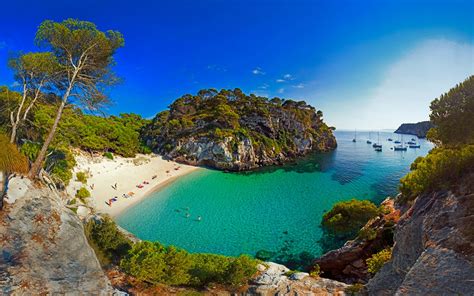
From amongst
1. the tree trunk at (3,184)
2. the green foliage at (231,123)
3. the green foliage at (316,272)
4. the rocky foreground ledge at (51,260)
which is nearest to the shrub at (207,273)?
the rocky foreground ledge at (51,260)

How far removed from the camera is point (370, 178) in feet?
113

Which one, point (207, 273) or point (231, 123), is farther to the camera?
point (231, 123)

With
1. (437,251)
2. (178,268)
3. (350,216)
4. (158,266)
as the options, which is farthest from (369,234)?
(158,266)

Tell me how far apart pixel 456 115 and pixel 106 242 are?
607 inches

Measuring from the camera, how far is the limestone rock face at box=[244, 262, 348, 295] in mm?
A: 7914

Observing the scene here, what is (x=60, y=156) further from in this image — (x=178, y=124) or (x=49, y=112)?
(x=178, y=124)

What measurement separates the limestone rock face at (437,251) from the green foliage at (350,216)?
25.6 feet

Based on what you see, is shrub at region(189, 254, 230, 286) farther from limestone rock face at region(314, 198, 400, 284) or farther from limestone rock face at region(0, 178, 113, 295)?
limestone rock face at region(314, 198, 400, 284)

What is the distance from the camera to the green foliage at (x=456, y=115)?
712cm

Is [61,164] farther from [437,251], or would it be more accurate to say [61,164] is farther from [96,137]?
[437,251]

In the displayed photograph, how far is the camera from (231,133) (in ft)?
138

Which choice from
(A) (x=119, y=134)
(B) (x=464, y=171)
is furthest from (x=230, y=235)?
(A) (x=119, y=134)

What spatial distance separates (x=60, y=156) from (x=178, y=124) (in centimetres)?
2404

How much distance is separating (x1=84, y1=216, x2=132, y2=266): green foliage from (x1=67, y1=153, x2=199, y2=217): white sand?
11.5 meters
